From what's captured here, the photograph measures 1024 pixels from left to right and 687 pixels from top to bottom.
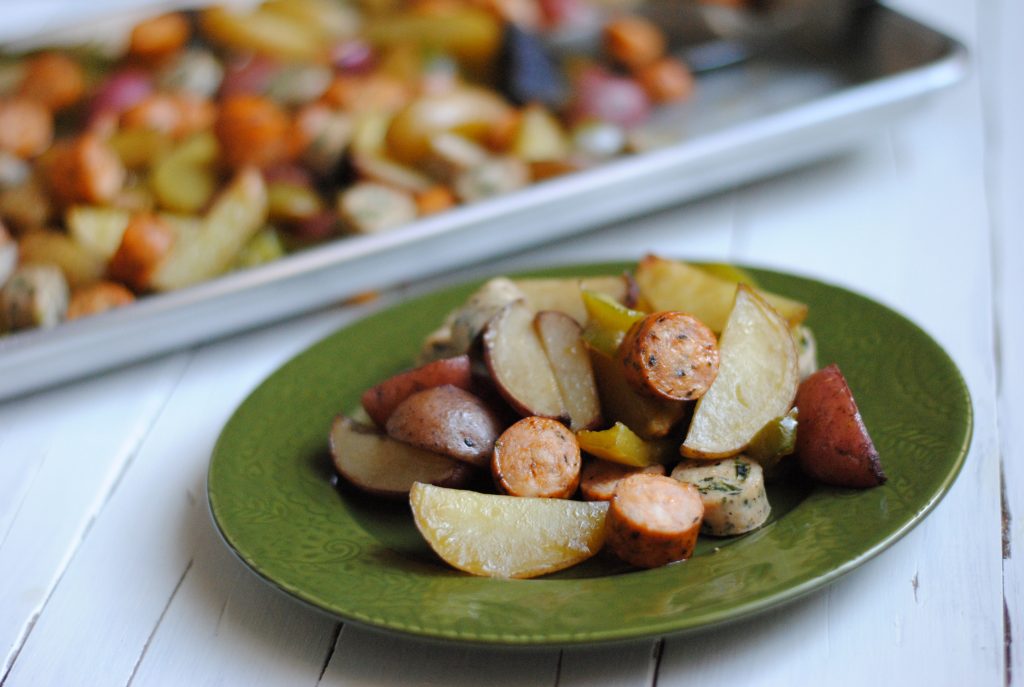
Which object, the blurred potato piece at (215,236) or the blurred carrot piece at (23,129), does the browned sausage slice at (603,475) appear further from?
the blurred carrot piece at (23,129)

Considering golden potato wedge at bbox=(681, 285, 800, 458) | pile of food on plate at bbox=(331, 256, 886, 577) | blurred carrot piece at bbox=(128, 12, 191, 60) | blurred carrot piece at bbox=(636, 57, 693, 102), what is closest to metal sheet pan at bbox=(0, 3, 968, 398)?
blurred carrot piece at bbox=(636, 57, 693, 102)

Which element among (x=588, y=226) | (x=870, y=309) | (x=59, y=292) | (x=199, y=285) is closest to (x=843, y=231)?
(x=588, y=226)

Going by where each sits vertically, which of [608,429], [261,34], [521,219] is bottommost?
[261,34]

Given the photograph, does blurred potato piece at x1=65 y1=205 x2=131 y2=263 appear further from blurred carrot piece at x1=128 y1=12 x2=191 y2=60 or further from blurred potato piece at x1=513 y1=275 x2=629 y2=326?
A: blurred potato piece at x1=513 y1=275 x2=629 y2=326

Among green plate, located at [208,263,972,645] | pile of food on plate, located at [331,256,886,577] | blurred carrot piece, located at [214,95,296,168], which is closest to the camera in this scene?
green plate, located at [208,263,972,645]

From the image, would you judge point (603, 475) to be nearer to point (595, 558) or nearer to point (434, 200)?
point (595, 558)

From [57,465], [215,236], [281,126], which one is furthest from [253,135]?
[57,465]

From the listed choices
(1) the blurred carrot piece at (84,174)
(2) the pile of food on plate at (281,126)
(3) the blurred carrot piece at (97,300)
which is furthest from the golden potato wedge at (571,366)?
(1) the blurred carrot piece at (84,174)
